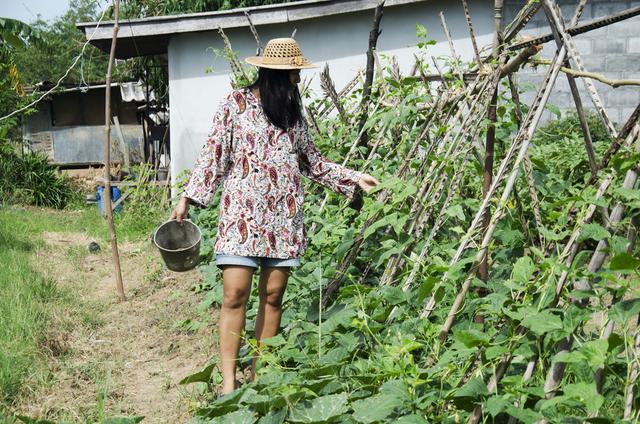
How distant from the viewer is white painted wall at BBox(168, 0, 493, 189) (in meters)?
9.81

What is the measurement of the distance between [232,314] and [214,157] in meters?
0.75

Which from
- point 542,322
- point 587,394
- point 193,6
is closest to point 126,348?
point 542,322

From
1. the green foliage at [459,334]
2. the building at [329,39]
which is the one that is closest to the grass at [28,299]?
the green foliage at [459,334]

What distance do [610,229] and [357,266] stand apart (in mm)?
1917

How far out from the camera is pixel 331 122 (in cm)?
657

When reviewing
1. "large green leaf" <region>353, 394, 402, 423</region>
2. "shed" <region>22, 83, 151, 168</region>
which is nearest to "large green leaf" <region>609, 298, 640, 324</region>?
"large green leaf" <region>353, 394, 402, 423</region>

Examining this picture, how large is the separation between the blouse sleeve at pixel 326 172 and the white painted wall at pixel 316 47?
236 inches

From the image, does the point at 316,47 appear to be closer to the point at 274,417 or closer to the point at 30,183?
the point at 30,183

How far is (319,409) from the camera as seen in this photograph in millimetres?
2801

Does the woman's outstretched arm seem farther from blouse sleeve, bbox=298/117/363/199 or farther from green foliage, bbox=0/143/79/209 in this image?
green foliage, bbox=0/143/79/209

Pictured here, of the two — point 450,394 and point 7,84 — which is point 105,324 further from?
point 7,84

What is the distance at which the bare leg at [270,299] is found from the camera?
153 inches

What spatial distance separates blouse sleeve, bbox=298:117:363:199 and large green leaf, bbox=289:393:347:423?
1445 mm

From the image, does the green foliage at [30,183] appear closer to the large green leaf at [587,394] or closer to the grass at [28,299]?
the grass at [28,299]
